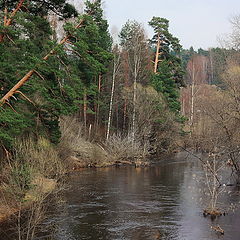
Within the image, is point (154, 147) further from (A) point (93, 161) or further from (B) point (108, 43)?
(B) point (108, 43)

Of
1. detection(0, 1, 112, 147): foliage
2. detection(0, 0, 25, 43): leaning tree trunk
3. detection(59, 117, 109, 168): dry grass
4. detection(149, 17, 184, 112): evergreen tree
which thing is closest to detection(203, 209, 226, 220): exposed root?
detection(0, 1, 112, 147): foliage

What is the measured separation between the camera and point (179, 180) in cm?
2486

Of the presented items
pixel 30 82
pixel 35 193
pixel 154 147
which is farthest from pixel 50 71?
pixel 154 147

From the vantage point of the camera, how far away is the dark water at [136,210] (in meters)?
13.6

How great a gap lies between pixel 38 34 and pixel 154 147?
22.4 m

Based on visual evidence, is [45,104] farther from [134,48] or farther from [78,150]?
[134,48]

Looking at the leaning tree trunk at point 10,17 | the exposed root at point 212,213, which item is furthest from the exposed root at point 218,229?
the leaning tree trunk at point 10,17

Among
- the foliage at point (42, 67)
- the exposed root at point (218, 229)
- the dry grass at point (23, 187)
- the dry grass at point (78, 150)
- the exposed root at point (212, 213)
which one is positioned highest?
the foliage at point (42, 67)

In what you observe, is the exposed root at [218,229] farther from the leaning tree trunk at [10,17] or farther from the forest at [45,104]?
→ the leaning tree trunk at [10,17]

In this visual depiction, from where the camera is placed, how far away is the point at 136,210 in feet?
55.3

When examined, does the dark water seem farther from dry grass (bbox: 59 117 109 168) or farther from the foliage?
the foliage

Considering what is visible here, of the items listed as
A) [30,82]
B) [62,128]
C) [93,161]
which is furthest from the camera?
[93,161]

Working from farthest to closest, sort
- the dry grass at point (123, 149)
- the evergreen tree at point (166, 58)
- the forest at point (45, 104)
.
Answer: the evergreen tree at point (166, 58), the dry grass at point (123, 149), the forest at point (45, 104)

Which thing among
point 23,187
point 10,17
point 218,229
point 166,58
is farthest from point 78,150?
point 166,58
